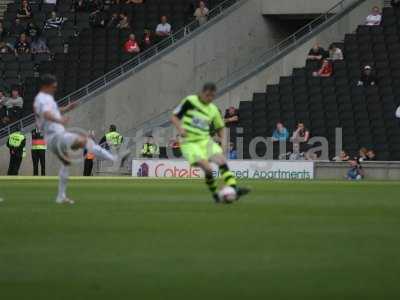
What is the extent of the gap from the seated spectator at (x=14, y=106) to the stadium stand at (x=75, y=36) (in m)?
0.30

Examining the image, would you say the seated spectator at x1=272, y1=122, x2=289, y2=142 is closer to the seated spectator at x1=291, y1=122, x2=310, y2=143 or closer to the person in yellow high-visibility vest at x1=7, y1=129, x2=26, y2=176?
the seated spectator at x1=291, y1=122, x2=310, y2=143

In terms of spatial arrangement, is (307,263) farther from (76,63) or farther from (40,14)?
(40,14)

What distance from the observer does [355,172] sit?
37500 mm

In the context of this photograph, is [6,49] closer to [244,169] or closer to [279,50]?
[279,50]

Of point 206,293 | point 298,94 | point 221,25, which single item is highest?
point 221,25

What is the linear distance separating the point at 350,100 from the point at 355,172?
4.35 metres

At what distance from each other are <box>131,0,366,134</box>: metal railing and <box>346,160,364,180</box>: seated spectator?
27.3 feet

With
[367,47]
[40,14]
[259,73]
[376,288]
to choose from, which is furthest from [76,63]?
[376,288]

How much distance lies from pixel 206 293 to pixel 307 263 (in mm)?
1908

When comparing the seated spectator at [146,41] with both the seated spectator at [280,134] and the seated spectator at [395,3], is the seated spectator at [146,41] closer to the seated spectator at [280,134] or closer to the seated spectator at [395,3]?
the seated spectator at [280,134]

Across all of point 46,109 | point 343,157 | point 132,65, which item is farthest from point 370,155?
point 46,109

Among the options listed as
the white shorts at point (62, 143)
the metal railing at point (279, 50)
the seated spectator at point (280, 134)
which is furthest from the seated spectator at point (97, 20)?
the white shorts at point (62, 143)

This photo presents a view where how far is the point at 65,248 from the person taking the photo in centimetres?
1115

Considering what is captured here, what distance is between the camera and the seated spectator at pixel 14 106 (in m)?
44.2
